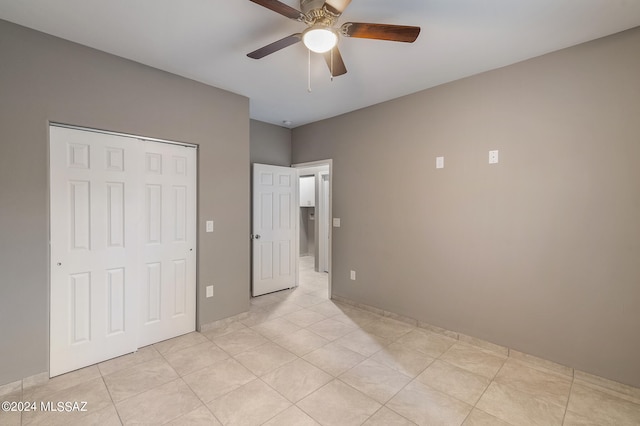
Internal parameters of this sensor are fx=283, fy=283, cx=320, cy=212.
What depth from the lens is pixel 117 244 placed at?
8.62 feet

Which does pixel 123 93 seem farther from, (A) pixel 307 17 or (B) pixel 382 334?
(B) pixel 382 334

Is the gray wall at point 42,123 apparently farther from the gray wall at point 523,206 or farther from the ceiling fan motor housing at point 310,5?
the gray wall at point 523,206

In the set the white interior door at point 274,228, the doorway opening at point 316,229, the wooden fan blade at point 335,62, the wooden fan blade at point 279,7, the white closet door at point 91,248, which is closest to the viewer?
the wooden fan blade at point 279,7

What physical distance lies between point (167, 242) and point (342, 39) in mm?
2558

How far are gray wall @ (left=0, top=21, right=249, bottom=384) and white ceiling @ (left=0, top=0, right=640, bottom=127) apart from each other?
15 cm

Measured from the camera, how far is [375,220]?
3.72 meters

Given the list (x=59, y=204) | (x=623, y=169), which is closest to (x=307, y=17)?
(x=59, y=204)

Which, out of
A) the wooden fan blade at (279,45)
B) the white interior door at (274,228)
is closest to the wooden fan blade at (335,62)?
the wooden fan blade at (279,45)

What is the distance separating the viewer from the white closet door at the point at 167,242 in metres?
2.83

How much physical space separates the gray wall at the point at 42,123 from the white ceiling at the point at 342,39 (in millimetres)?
154

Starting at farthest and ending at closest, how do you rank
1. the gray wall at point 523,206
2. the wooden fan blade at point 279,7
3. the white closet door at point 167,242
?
the white closet door at point 167,242 → the gray wall at point 523,206 → the wooden fan blade at point 279,7

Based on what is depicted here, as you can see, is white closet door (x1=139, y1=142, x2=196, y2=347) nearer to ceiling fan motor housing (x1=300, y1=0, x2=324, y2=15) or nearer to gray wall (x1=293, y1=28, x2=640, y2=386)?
ceiling fan motor housing (x1=300, y1=0, x2=324, y2=15)

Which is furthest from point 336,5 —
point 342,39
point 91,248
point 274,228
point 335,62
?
point 274,228

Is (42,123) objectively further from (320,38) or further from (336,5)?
(336,5)
